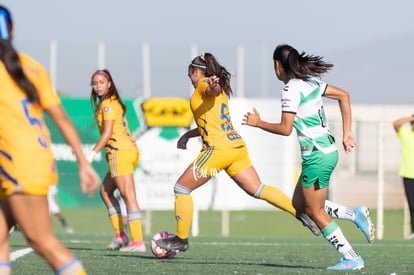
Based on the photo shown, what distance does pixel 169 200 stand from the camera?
25359mm

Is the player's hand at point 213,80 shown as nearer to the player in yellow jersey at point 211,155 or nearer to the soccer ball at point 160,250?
the player in yellow jersey at point 211,155

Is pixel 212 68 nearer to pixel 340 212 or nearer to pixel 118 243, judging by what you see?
pixel 340 212

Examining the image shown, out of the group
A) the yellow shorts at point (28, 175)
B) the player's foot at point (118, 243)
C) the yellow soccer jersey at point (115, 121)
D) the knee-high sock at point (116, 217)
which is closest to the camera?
the yellow shorts at point (28, 175)

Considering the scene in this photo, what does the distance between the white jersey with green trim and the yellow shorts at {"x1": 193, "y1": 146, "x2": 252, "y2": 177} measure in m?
1.21

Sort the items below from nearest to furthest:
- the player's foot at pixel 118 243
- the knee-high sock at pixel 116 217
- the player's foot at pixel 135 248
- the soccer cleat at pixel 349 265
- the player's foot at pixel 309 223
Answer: the soccer cleat at pixel 349 265, the player's foot at pixel 309 223, the player's foot at pixel 135 248, the player's foot at pixel 118 243, the knee-high sock at pixel 116 217

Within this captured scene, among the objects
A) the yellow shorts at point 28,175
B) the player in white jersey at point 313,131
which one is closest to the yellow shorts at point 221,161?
the player in white jersey at point 313,131

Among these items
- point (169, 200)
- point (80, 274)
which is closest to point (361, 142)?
point (169, 200)

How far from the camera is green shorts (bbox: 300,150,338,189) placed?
9.23 metres

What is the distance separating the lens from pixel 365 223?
10.0m

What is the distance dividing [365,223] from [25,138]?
16.1 ft

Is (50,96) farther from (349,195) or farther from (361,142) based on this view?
(349,195)

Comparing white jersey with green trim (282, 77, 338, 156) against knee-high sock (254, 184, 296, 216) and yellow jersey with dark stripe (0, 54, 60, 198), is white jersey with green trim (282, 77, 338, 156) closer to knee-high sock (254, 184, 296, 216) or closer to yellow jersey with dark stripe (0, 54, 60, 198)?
knee-high sock (254, 184, 296, 216)

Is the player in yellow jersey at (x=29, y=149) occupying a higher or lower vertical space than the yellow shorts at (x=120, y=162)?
higher

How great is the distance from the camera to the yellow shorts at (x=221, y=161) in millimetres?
10289
